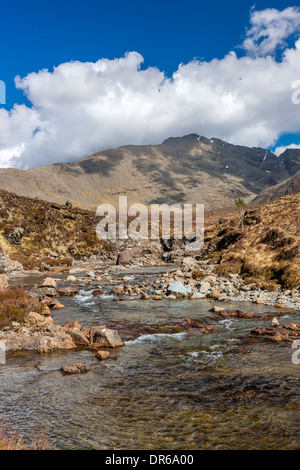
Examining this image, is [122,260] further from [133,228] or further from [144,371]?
[144,371]

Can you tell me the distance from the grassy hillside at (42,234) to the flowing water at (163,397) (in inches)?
1802

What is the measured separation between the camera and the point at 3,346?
47.7 feet

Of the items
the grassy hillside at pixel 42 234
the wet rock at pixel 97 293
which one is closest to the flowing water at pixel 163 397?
the wet rock at pixel 97 293

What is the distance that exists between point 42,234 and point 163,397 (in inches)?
2707

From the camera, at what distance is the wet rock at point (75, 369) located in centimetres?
1202

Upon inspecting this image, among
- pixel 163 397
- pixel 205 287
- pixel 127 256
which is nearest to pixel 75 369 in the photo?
pixel 163 397

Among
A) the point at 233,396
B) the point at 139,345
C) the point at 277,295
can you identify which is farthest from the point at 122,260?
the point at 233,396

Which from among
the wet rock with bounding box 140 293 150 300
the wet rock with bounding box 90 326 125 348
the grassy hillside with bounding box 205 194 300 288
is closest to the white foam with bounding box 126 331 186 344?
the wet rock with bounding box 90 326 125 348

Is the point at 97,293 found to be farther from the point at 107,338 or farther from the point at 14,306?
the point at 107,338

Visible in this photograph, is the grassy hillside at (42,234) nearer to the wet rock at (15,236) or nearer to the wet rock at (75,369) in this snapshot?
the wet rock at (15,236)

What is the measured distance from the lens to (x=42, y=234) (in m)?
72.8

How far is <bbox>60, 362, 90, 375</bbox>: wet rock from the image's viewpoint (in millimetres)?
12018

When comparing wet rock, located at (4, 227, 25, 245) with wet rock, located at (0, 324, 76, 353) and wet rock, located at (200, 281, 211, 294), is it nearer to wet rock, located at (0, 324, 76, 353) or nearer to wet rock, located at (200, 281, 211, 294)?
wet rock, located at (200, 281, 211, 294)
